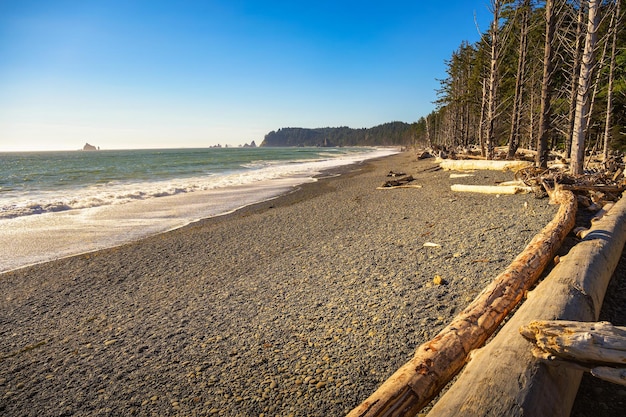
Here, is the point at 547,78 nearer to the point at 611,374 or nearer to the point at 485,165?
the point at 485,165

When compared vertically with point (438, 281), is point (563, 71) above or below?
above

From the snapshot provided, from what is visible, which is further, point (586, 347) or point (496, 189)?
point (496, 189)

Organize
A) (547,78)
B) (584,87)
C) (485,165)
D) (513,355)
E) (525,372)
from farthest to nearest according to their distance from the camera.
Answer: (485,165) → (547,78) → (584,87) → (513,355) → (525,372)

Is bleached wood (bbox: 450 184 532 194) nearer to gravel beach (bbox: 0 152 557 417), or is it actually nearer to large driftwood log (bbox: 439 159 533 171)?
gravel beach (bbox: 0 152 557 417)

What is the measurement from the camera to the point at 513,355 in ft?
7.47

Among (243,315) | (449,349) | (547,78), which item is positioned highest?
(547,78)

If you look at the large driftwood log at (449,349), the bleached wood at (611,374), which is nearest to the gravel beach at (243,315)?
the large driftwood log at (449,349)

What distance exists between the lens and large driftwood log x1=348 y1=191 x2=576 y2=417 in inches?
83.0

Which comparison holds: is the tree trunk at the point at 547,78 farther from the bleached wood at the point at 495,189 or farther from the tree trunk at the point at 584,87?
the bleached wood at the point at 495,189

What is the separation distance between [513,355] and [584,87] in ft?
36.7

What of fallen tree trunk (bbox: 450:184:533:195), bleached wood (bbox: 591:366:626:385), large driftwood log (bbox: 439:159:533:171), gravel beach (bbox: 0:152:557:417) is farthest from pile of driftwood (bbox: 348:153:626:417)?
large driftwood log (bbox: 439:159:533:171)

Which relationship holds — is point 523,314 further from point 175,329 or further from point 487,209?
point 487,209

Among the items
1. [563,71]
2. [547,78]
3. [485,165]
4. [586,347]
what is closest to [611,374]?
[586,347]

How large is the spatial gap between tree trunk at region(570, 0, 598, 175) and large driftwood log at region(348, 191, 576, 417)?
313 inches
